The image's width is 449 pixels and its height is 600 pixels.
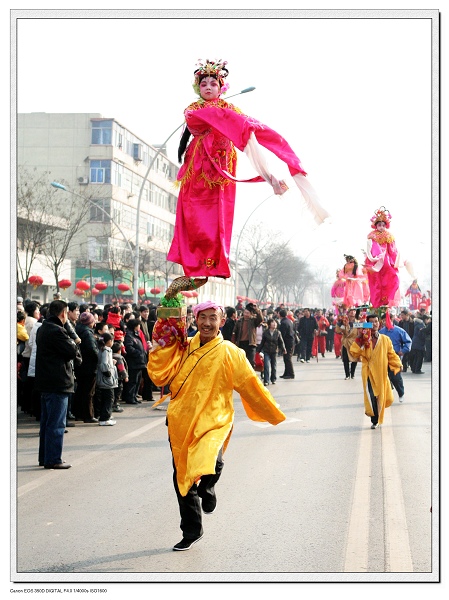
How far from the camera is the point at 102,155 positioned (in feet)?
70.0

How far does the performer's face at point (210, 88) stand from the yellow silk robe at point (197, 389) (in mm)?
1798

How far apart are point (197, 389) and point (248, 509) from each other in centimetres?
170

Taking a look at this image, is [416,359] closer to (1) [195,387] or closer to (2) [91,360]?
(2) [91,360]

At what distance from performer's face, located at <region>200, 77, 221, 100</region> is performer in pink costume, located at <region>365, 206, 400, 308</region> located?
17.6 feet

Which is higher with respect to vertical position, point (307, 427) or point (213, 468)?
point (213, 468)

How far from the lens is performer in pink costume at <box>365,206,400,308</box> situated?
34.7 feet

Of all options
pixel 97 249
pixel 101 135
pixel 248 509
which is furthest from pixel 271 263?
pixel 248 509

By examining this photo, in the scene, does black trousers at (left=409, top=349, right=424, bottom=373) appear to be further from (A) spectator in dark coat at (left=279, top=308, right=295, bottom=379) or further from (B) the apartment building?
(B) the apartment building

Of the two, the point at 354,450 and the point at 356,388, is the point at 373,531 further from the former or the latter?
the point at 356,388

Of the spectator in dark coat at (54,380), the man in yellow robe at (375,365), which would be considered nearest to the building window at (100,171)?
the man in yellow robe at (375,365)

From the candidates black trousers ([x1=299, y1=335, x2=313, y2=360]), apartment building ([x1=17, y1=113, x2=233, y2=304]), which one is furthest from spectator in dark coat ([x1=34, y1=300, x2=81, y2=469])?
black trousers ([x1=299, y1=335, x2=313, y2=360])

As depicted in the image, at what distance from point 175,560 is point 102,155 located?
17.1 metres

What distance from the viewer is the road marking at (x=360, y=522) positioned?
215 inches

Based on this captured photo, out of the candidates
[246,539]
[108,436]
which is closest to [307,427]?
[108,436]
